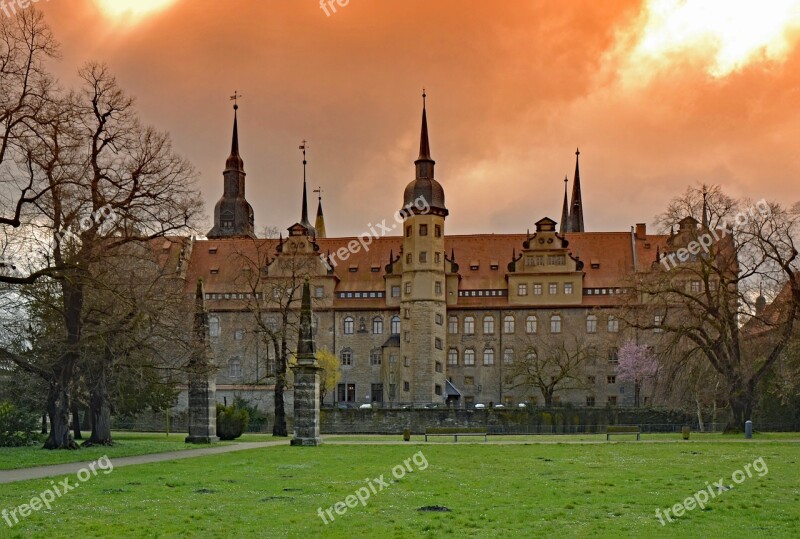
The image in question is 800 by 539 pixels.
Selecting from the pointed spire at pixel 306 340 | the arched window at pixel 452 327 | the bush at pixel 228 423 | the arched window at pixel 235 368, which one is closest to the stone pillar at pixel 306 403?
the pointed spire at pixel 306 340

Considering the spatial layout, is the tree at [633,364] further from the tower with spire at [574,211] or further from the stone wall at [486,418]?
the tower with spire at [574,211]

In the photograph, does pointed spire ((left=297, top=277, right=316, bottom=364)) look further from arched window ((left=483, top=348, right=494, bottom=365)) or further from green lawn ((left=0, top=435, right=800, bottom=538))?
arched window ((left=483, top=348, right=494, bottom=365))

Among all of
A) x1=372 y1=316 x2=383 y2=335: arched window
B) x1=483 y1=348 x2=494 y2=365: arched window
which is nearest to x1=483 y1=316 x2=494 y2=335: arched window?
x1=483 y1=348 x2=494 y2=365: arched window

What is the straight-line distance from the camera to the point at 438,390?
72.3 meters

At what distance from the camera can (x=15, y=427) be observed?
33156 mm

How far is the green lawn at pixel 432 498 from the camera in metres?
13.7

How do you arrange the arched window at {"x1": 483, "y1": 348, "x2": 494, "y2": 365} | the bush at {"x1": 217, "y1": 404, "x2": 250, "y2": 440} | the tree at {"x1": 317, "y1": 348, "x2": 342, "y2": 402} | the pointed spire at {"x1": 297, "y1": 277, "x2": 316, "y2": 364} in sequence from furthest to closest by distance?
the arched window at {"x1": 483, "y1": 348, "x2": 494, "y2": 365}
the tree at {"x1": 317, "y1": 348, "x2": 342, "y2": 402}
the bush at {"x1": 217, "y1": 404, "x2": 250, "y2": 440}
the pointed spire at {"x1": 297, "y1": 277, "x2": 316, "y2": 364}

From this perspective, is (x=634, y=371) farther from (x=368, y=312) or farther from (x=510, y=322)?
(x=368, y=312)

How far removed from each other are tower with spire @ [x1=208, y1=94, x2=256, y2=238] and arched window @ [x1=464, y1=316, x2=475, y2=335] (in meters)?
22.7

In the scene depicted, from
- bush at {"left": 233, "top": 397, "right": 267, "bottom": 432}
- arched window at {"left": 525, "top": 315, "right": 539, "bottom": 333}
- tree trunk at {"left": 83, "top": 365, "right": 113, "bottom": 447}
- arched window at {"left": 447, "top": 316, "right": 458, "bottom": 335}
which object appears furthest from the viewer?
arched window at {"left": 447, "top": 316, "right": 458, "bottom": 335}

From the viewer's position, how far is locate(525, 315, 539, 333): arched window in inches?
2926

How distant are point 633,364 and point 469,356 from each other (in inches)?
507

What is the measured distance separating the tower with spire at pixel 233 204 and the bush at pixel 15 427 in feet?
174

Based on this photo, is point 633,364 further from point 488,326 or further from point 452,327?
point 452,327
